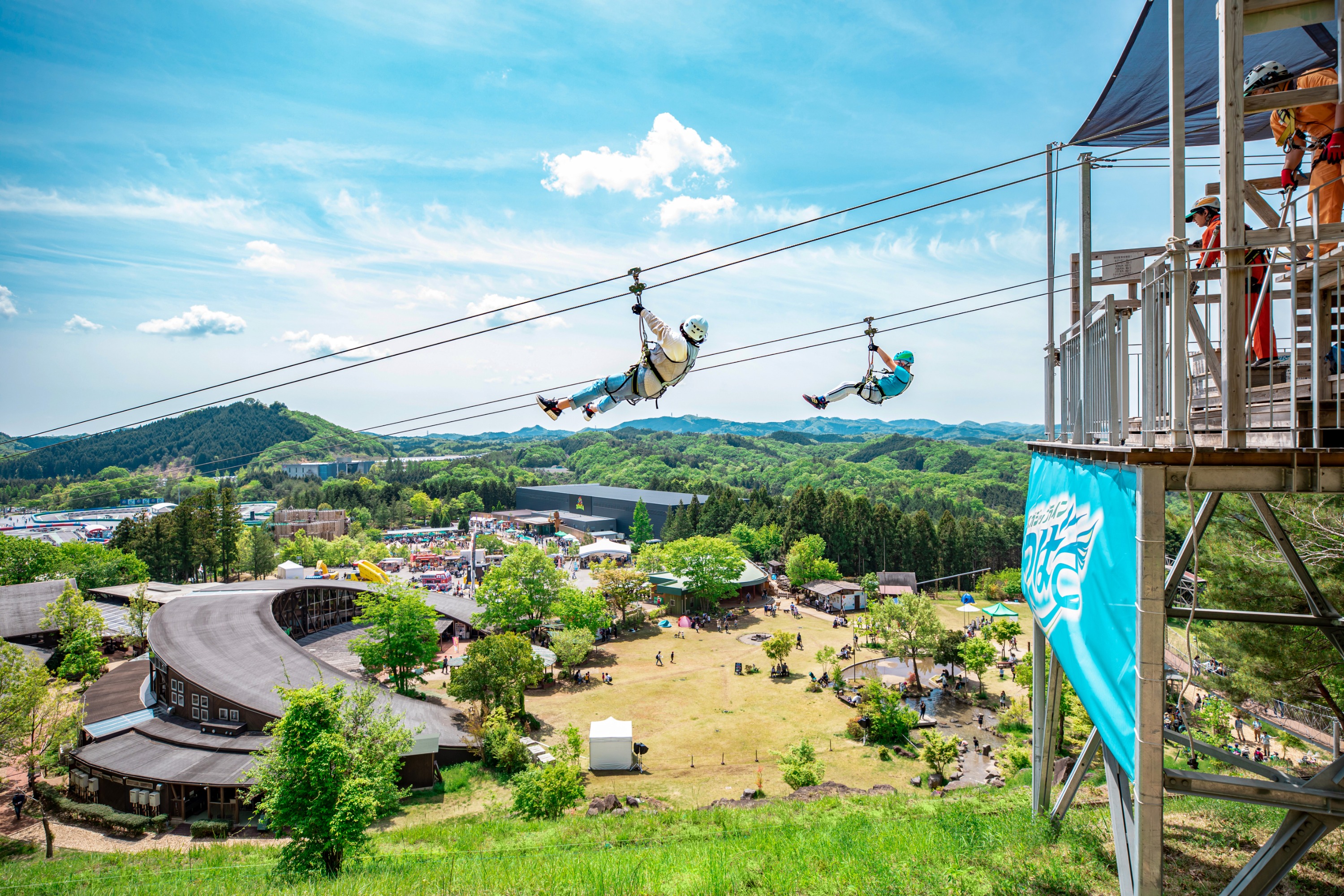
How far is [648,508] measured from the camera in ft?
193

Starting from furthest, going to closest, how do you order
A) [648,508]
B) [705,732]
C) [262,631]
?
[648,508], [262,631], [705,732]

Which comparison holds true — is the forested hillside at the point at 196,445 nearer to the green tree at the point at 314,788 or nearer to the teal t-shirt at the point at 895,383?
the green tree at the point at 314,788

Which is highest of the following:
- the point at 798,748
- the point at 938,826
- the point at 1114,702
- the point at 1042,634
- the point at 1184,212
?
the point at 1184,212

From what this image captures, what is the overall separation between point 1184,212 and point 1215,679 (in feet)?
32.1

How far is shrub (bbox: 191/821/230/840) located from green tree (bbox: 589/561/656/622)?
54.4 feet

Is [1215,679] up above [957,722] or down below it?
above

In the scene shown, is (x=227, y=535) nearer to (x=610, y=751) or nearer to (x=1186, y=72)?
(x=610, y=751)

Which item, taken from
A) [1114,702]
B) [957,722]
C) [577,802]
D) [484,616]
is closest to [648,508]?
[484,616]

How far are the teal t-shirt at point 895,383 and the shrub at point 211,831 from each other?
1547cm

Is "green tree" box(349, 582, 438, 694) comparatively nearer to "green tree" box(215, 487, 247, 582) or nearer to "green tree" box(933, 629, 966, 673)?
"green tree" box(933, 629, 966, 673)

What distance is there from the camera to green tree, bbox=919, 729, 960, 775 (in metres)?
13.9

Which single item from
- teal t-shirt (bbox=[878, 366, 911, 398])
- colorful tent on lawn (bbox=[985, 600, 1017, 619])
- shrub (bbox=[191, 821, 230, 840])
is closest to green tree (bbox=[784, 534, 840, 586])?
colorful tent on lawn (bbox=[985, 600, 1017, 619])

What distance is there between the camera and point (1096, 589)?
379 cm

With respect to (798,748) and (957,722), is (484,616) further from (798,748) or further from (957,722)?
(957,722)
